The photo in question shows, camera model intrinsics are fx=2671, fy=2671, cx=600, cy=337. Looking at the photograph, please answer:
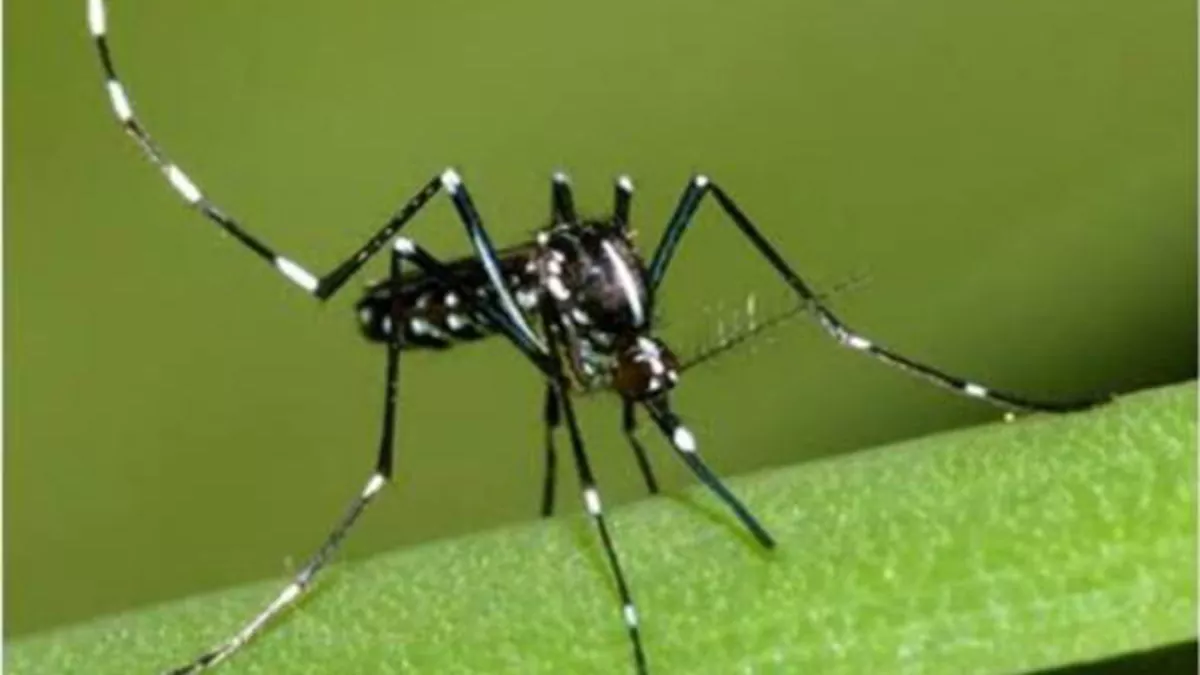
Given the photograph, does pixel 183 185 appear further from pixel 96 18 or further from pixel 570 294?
pixel 570 294

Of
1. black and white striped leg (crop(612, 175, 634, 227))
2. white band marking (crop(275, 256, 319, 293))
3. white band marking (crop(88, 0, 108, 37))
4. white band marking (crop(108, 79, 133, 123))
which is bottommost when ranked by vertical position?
black and white striped leg (crop(612, 175, 634, 227))

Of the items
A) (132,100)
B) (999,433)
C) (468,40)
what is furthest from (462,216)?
(999,433)

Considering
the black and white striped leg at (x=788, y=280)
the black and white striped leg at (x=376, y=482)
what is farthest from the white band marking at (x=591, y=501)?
the black and white striped leg at (x=788, y=280)

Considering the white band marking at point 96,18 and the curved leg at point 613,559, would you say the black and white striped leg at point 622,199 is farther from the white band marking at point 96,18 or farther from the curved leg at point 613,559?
the white band marking at point 96,18

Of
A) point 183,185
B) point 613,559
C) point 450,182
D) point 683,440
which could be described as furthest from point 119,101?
point 613,559

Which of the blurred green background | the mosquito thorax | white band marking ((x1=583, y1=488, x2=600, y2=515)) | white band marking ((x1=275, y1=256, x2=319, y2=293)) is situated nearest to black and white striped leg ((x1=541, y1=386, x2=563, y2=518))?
the blurred green background

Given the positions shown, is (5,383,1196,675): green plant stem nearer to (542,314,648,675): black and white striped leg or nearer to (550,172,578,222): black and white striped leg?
(542,314,648,675): black and white striped leg

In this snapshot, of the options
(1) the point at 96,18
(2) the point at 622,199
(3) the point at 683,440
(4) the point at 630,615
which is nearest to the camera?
(4) the point at 630,615
